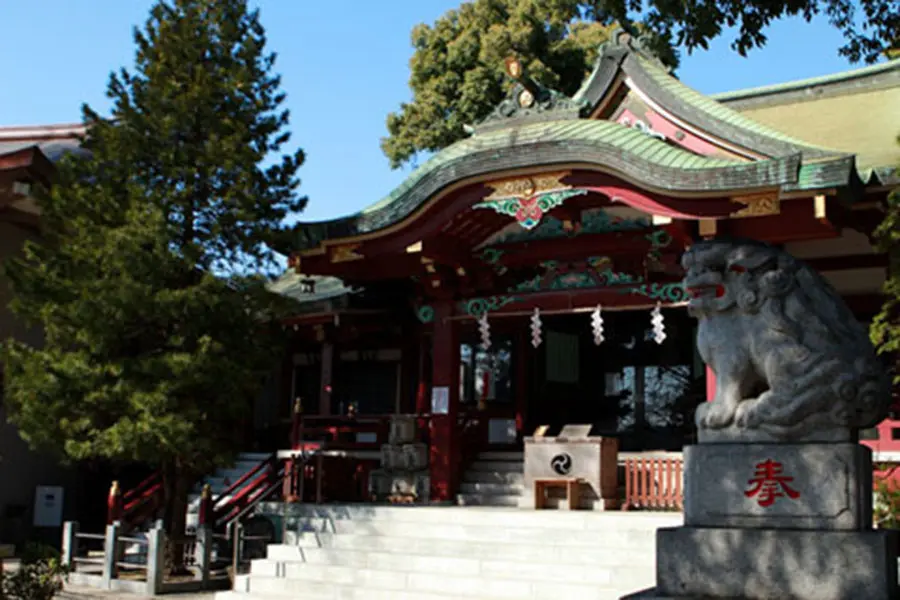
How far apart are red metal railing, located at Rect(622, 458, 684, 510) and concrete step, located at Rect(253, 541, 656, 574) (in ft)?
6.62

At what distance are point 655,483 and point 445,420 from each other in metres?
3.34

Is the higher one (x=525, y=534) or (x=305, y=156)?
(x=305, y=156)

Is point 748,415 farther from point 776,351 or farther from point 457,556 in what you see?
point 457,556

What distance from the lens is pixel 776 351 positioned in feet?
21.2

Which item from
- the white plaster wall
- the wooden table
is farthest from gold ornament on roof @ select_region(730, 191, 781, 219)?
the white plaster wall

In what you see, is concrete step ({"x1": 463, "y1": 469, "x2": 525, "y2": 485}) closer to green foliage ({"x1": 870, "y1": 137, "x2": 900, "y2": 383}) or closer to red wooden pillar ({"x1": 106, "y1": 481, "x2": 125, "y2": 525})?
red wooden pillar ({"x1": 106, "y1": 481, "x2": 125, "y2": 525})

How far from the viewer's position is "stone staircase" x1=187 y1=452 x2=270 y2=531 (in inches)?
620

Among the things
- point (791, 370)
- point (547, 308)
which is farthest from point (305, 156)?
point (791, 370)

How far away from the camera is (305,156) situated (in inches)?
514

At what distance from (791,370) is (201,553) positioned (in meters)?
8.31

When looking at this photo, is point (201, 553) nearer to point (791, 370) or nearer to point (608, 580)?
point (608, 580)

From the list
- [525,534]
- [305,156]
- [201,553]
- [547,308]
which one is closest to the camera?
[525,534]

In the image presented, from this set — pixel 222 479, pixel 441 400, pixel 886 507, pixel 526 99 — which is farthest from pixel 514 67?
pixel 222 479

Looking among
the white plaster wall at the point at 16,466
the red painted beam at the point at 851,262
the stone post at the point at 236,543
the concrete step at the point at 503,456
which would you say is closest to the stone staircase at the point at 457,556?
the stone post at the point at 236,543
